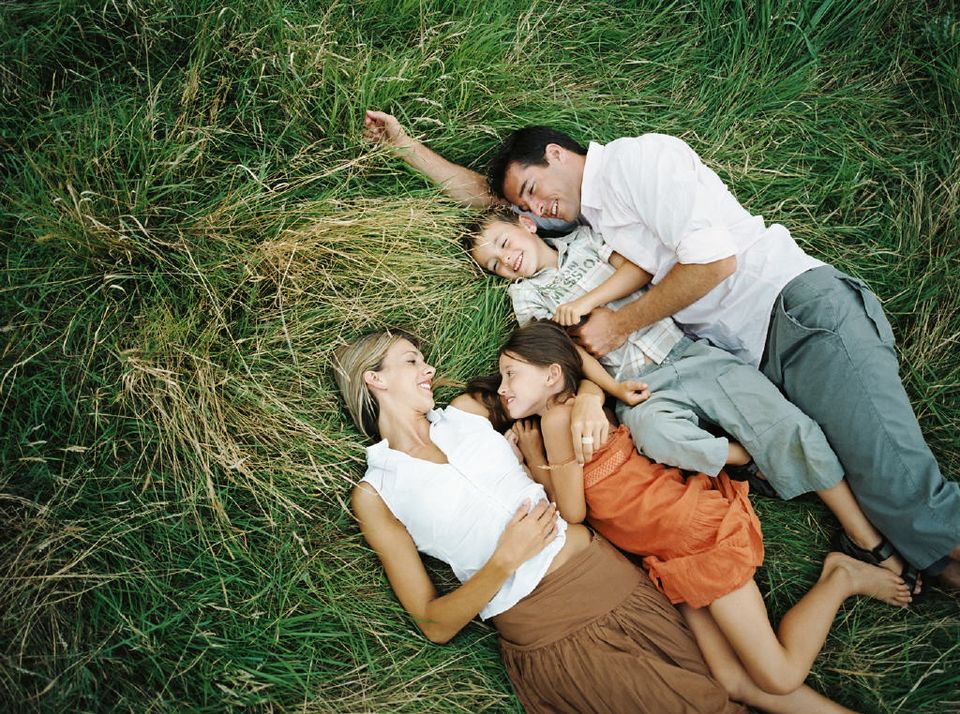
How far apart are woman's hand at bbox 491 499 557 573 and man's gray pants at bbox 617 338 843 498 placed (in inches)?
22.1

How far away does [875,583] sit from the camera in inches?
117

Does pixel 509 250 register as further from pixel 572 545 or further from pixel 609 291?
pixel 572 545

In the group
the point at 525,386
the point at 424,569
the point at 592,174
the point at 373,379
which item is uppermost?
the point at 592,174

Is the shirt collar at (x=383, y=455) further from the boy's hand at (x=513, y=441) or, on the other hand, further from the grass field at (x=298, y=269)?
the boy's hand at (x=513, y=441)

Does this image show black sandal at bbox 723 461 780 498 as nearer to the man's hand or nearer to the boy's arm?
the boy's arm

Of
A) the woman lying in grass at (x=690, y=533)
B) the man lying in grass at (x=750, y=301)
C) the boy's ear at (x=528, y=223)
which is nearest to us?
the woman lying in grass at (x=690, y=533)

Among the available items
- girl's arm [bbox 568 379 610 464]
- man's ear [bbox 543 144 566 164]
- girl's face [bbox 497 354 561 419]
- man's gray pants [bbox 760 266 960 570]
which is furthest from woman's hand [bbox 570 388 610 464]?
man's ear [bbox 543 144 566 164]

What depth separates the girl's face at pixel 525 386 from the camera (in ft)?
10.1

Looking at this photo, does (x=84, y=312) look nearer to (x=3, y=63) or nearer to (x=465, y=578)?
(x=3, y=63)

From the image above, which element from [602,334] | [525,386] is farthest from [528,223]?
[525,386]

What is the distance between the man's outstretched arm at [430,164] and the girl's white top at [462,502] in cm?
141

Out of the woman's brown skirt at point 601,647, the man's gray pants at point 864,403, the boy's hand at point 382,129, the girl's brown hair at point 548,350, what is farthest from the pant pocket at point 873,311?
the boy's hand at point 382,129

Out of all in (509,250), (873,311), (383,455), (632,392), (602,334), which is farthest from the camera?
(509,250)

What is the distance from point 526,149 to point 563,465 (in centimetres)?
162
